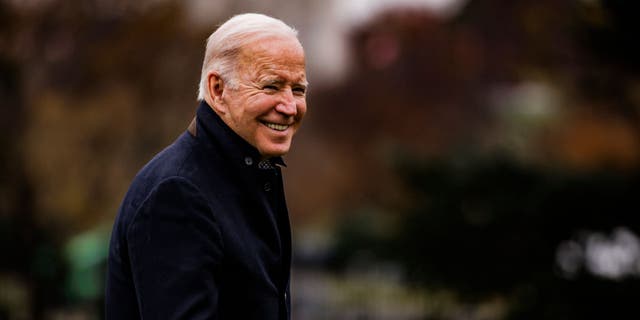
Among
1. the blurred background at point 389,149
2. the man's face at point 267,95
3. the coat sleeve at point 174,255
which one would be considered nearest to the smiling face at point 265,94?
the man's face at point 267,95

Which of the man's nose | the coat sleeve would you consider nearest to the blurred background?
the man's nose

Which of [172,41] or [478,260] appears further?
[172,41]

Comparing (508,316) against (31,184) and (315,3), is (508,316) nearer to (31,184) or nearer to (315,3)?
(31,184)

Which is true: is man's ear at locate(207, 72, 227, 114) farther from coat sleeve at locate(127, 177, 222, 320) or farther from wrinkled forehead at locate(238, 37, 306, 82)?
coat sleeve at locate(127, 177, 222, 320)

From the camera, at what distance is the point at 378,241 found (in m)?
12.3

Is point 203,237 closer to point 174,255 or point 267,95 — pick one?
point 174,255

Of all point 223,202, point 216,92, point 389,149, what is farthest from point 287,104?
point 389,149

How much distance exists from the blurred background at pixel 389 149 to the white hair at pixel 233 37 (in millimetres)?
5111

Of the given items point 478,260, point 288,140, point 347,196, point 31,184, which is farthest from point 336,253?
point 288,140

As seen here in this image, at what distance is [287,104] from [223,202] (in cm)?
34

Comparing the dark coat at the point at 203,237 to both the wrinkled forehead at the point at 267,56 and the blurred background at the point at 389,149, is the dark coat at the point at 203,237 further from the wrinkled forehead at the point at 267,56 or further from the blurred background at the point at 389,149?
the blurred background at the point at 389,149

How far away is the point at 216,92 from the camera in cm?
321

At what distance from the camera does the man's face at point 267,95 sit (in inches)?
124

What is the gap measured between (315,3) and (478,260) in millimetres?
24610
